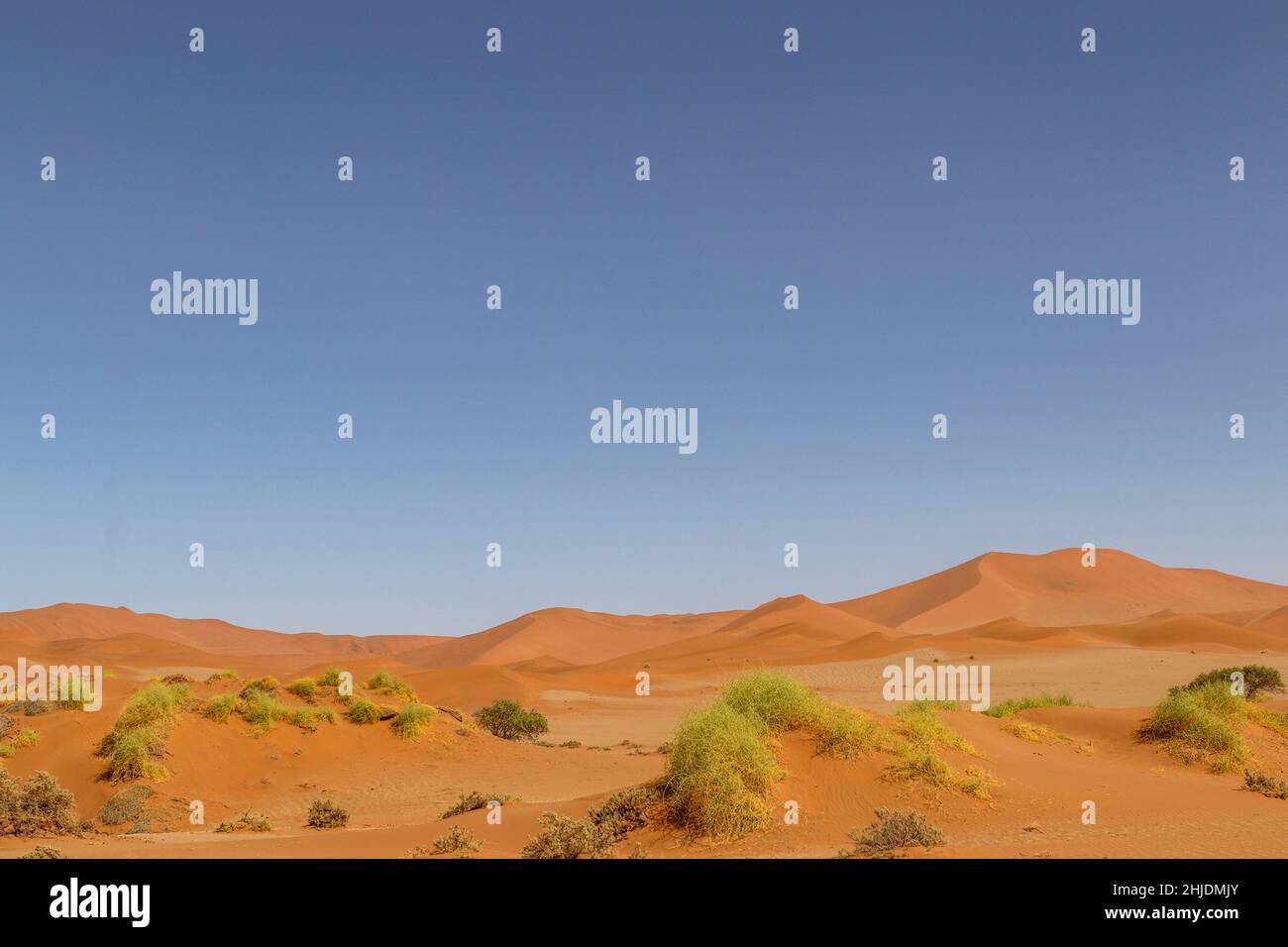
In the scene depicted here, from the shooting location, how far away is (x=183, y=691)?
974 inches

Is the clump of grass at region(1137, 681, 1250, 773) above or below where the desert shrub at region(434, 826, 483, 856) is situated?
below

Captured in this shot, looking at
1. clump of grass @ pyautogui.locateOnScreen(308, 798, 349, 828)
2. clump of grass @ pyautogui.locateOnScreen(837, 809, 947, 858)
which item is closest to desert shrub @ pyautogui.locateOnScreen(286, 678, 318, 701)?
clump of grass @ pyautogui.locateOnScreen(308, 798, 349, 828)

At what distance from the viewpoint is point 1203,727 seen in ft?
61.6

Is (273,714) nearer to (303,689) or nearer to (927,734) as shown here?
(303,689)

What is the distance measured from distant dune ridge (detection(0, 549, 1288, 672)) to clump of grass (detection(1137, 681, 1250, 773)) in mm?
44766

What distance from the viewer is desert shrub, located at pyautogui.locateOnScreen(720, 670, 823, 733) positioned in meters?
13.9

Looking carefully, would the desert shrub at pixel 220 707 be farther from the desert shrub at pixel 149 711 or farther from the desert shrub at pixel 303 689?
the desert shrub at pixel 303 689

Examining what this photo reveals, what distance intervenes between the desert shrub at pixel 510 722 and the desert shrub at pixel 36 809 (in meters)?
16.6

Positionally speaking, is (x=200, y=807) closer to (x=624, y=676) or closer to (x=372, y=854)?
(x=372, y=854)

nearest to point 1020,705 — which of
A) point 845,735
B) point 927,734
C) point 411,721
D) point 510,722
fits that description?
point 927,734

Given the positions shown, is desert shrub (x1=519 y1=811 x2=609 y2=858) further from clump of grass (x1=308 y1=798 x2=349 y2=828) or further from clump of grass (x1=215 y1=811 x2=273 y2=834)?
clump of grass (x1=215 y1=811 x2=273 y2=834)
